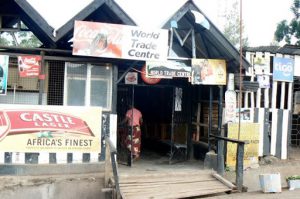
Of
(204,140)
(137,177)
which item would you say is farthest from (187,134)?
(137,177)

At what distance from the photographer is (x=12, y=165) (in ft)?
29.3

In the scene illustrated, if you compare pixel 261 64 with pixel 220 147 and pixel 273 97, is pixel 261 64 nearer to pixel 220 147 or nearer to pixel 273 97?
pixel 273 97

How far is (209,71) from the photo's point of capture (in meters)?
10.9

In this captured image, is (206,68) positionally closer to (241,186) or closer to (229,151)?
(229,151)

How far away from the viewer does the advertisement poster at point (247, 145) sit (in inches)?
451

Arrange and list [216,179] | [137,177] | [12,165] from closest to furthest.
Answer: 1. [12,165]
2. [137,177]
3. [216,179]

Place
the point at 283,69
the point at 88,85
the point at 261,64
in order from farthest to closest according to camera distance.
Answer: the point at 283,69 → the point at 261,64 → the point at 88,85

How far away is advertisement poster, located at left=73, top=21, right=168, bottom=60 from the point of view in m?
9.25

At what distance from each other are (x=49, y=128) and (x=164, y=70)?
318 centimetres

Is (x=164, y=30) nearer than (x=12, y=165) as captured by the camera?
No

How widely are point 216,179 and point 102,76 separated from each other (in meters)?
3.80

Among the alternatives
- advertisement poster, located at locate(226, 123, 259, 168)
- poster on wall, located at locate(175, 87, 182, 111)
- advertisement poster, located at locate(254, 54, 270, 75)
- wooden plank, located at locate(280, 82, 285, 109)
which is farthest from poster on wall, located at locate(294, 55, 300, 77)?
poster on wall, located at locate(175, 87, 182, 111)

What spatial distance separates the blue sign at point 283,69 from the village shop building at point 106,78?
1.96 m

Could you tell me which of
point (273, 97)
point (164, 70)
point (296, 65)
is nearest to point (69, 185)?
point (164, 70)
